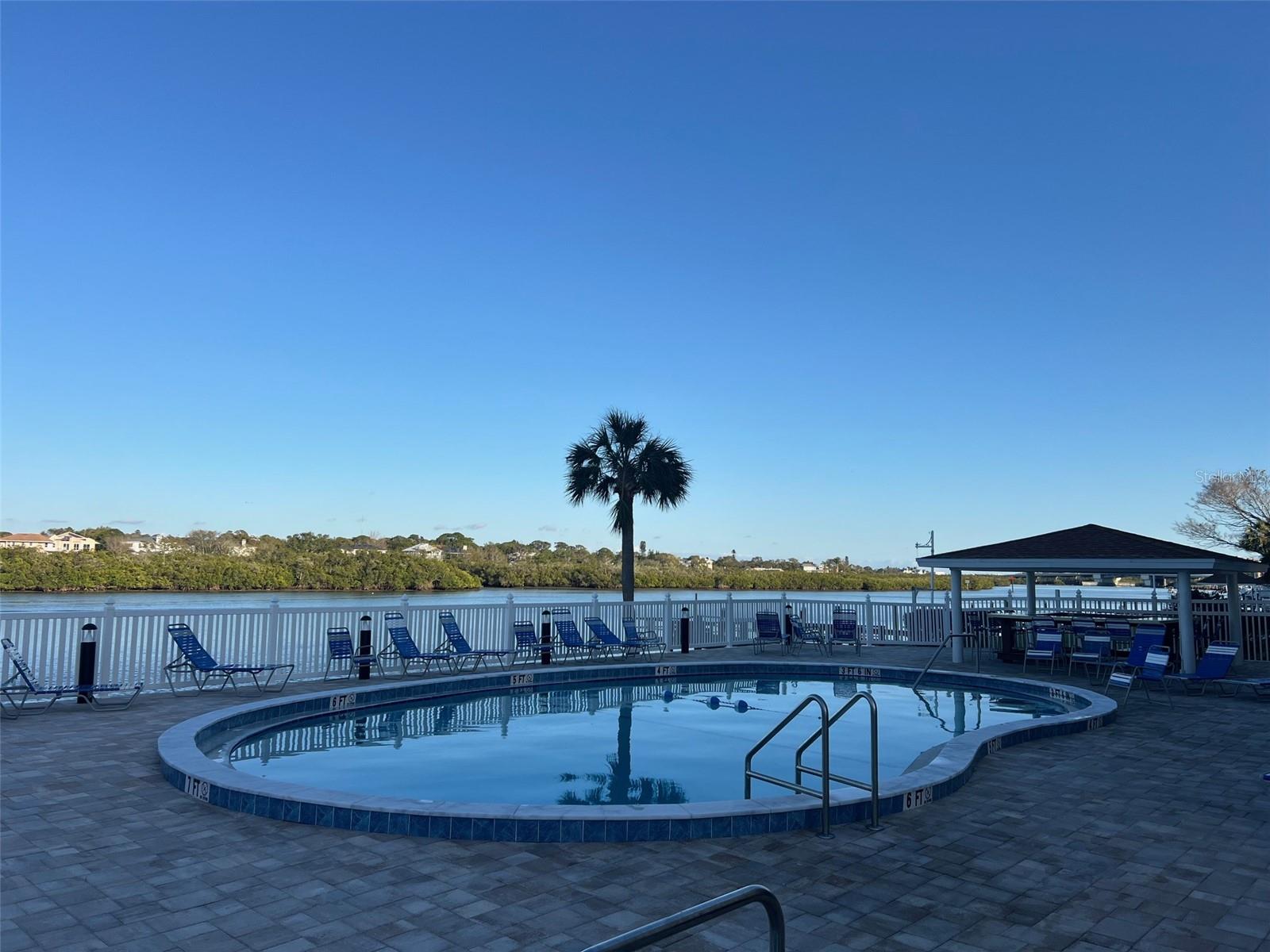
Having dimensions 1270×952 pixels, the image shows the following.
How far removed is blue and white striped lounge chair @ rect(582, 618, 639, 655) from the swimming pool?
1027 mm

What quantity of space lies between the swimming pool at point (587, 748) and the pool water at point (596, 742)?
0.03m

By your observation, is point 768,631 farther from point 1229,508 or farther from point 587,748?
point 1229,508

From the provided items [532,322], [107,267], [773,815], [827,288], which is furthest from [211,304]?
[773,815]

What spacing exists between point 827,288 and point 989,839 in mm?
19952

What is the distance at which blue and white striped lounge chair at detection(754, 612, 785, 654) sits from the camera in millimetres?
17266

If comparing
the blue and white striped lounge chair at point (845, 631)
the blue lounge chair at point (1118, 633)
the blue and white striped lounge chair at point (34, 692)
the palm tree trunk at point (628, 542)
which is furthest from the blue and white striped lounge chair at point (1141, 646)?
the blue and white striped lounge chair at point (34, 692)

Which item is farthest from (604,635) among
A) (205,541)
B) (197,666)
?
(205,541)

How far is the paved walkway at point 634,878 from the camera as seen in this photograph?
3.47 metres

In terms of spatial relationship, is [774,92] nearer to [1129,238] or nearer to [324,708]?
[1129,238]

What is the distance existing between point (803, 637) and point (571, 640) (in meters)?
5.55

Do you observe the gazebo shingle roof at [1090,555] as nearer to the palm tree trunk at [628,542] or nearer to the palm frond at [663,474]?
the palm frond at [663,474]

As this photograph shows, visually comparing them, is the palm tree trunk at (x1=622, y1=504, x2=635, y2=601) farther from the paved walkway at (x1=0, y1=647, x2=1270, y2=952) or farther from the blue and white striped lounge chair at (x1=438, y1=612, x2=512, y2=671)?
the paved walkway at (x1=0, y1=647, x2=1270, y2=952)

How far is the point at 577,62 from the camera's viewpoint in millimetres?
17766

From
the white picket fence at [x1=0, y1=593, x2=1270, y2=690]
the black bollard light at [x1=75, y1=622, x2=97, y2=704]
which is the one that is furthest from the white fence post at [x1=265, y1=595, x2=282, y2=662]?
the black bollard light at [x1=75, y1=622, x2=97, y2=704]
